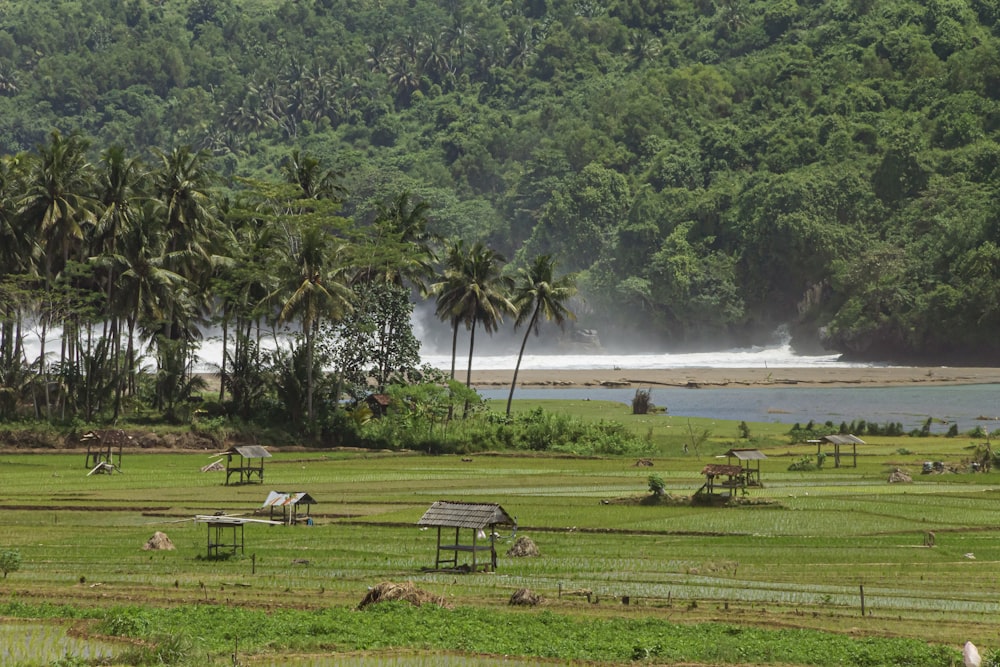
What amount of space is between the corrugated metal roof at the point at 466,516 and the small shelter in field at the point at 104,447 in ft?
96.3

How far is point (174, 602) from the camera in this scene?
1162 inches

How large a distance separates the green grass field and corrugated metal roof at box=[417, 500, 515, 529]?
135 centimetres

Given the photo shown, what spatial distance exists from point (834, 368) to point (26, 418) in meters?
94.7

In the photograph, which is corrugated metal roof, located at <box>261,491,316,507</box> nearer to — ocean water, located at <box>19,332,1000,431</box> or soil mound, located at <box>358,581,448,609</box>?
soil mound, located at <box>358,581,448,609</box>

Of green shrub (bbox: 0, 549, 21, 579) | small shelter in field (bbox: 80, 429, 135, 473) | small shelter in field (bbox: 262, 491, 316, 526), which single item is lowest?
green shrub (bbox: 0, 549, 21, 579)

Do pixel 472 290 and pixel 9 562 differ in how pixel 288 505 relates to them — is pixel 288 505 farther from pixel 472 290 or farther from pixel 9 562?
pixel 472 290

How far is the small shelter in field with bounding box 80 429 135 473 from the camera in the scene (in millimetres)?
62319

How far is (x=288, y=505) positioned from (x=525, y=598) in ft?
53.7

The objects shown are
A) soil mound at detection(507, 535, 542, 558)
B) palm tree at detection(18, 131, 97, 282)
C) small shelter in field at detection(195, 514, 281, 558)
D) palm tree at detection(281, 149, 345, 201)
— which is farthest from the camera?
palm tree at detection(281, 149, 345, 201)

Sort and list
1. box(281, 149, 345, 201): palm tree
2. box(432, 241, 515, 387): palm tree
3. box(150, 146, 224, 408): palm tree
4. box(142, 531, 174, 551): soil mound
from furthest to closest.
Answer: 1. box(281, 149, 345, 201): palm tree
2. box(432, 241, 515, 387): palm tree
3. box(150, 146, 224, 408): palm tree
4. box(142, 531, 174, 551): soil mound

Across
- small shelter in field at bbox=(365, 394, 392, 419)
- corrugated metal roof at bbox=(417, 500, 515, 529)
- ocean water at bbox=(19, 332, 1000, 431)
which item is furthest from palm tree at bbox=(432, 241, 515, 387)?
corrugated metal roof at bbox=(417, 500, 515, 529)

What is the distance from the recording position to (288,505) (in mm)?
43969

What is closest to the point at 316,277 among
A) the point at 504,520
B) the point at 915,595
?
the point at 504,520

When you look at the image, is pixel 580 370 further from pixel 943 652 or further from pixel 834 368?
pixel 943 652
